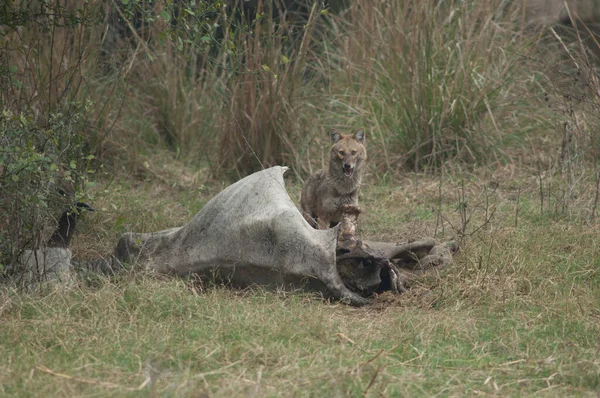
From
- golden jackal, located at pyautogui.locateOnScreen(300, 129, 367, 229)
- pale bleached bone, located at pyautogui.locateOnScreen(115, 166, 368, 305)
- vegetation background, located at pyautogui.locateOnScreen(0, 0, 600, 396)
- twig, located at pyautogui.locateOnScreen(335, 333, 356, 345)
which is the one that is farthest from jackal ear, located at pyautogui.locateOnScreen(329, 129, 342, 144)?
twig, located at pyautogui.locateOnScreen(335, 333, 356, 345)

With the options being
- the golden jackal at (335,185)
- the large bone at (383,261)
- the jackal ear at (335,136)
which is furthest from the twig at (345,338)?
the jackal ear at (335,136)

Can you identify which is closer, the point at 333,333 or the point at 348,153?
the point at 333,333

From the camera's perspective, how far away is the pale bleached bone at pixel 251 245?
4984 millimetres

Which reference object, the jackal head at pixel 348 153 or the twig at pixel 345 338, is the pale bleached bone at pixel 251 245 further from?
the jackal head at pixel 348 153

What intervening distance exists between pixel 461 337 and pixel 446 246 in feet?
4.13

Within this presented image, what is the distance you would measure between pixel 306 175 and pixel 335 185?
5.25ft

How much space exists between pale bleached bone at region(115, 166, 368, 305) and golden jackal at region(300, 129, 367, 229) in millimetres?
1402

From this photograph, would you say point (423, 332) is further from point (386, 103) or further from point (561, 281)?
point (386, 103)

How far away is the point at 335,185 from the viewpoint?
7023mm

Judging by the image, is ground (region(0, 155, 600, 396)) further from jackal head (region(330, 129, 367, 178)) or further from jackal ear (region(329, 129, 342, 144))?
jackal ear (region(329, 129, 342, 144))

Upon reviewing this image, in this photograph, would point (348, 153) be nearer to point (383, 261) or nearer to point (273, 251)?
point (383, 261)

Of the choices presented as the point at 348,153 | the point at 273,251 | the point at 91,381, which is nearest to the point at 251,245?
the point at 273,251

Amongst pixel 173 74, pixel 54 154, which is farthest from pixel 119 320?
pixel 173 74

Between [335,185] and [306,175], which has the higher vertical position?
[335,185]
